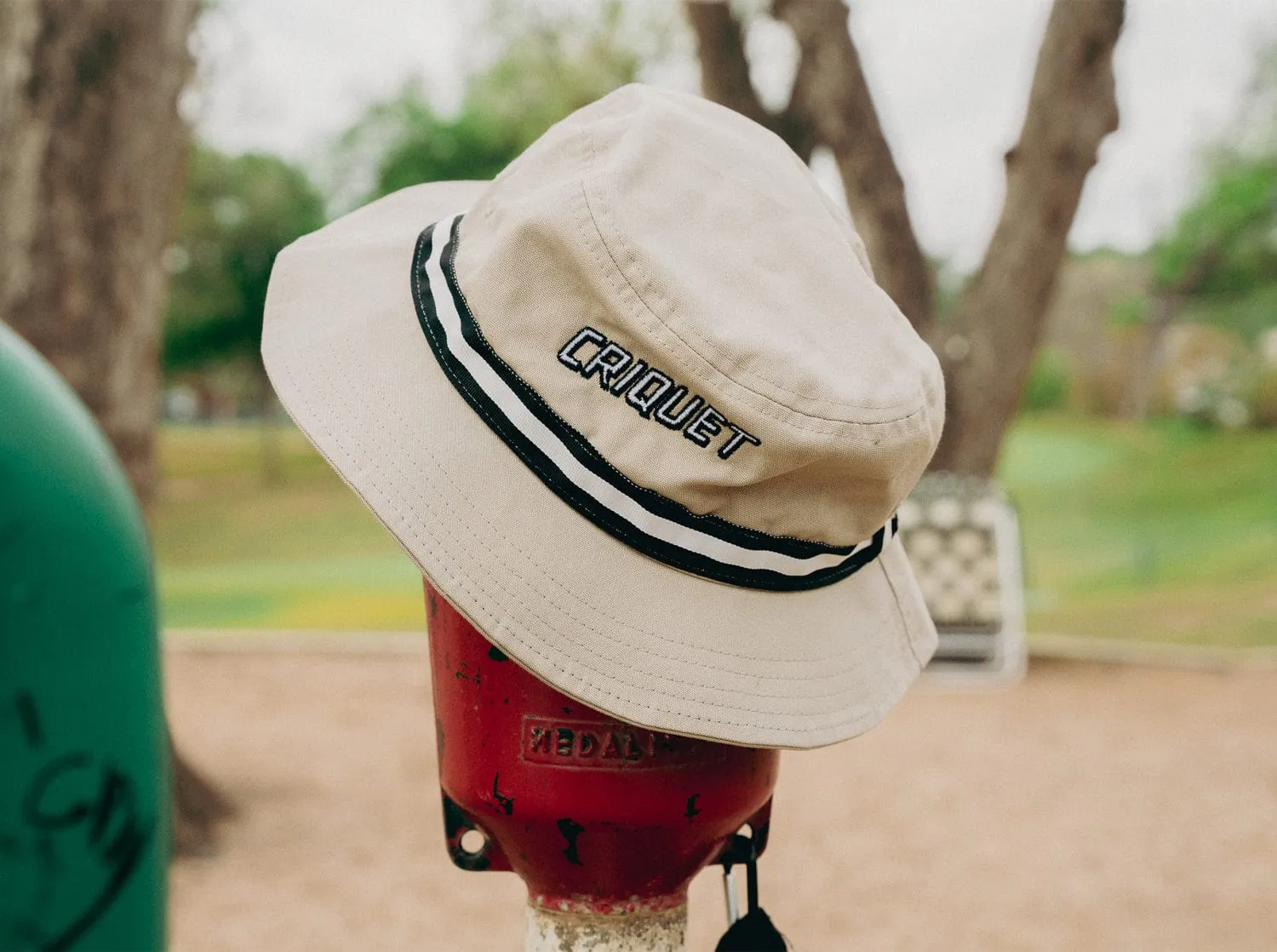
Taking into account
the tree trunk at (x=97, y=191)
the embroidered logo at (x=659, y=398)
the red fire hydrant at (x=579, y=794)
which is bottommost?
the tree trunk at (x=97, y=191)

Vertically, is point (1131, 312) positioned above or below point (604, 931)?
below

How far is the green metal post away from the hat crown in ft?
1.48

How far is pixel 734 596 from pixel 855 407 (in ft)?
0.62

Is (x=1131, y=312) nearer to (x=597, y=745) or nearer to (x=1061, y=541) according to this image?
(x=1061, y=541)

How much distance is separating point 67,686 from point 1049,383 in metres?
12.0

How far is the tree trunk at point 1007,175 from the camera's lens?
6.45 meters

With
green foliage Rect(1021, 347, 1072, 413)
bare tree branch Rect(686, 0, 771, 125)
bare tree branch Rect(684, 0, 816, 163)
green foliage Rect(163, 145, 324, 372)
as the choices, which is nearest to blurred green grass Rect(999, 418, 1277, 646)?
green foliage Rect(1021, 347, 1072, 413)

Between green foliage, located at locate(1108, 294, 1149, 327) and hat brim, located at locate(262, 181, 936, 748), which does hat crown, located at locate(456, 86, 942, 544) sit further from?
green foliage, located at locate(1108, 294, 1149, 327)

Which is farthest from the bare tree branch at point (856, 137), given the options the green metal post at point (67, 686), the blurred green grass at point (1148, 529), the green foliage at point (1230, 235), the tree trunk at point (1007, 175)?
the green metal post at point (67, 686)

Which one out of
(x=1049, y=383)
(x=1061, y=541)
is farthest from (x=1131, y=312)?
(x=1061, y=541)

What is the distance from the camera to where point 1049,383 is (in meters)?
11.9

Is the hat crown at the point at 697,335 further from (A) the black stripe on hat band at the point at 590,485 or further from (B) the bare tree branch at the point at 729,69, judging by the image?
(B) the bare tree branch at the point at 729,69

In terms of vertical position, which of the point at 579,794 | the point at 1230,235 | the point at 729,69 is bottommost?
the point at 1230,235

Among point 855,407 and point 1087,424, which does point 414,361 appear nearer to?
point 855,407
